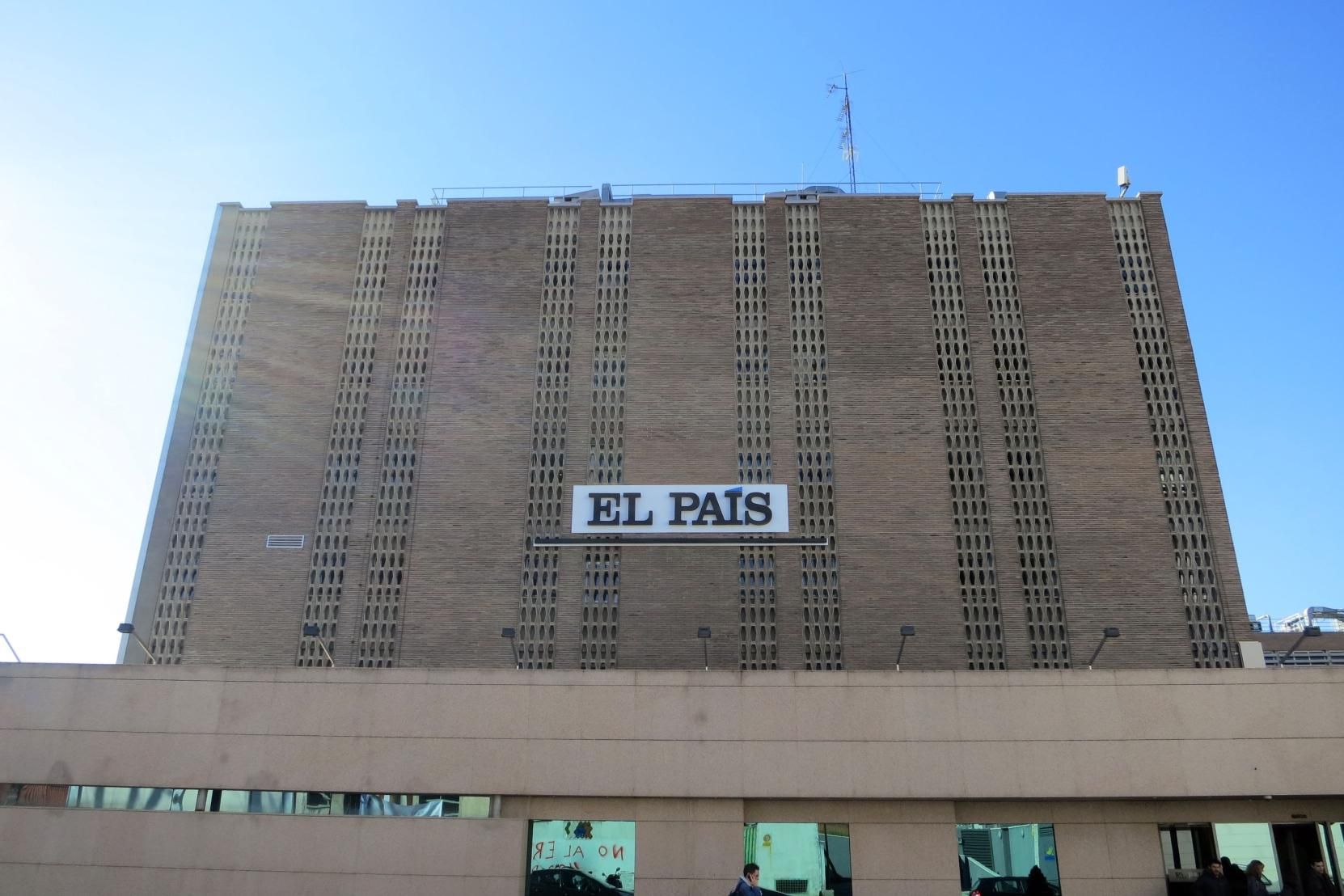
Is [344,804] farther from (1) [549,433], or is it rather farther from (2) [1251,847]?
(2) [1251,847]

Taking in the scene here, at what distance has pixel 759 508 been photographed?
33.2 metres

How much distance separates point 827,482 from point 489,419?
11920 millimetres

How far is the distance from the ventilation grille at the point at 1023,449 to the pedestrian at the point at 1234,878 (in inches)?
464

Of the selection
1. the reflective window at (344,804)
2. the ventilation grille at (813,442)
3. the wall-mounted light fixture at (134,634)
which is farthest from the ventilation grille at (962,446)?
the wall-mounted light fixture at (134,634)

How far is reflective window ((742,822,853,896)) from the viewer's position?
19969 mm

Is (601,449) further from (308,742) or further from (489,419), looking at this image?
(308,742)

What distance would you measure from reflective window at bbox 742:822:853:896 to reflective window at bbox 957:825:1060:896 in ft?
7.76

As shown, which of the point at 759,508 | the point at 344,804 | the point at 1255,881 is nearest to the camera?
the point at 1255,881

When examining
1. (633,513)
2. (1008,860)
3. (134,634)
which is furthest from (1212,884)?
(134,634)

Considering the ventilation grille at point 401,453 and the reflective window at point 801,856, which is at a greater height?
the ventilation grille at point 401,453

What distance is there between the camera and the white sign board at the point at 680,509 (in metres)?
33.1

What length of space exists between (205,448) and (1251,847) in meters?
32.8

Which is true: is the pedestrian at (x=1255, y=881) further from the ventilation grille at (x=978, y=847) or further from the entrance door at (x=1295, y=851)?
the ventilation grille at (x=978, y=847)

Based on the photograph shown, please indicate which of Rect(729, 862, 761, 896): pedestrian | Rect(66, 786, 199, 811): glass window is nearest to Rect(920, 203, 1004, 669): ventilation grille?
Rect(729, 862, 761, 896): pedestrian
